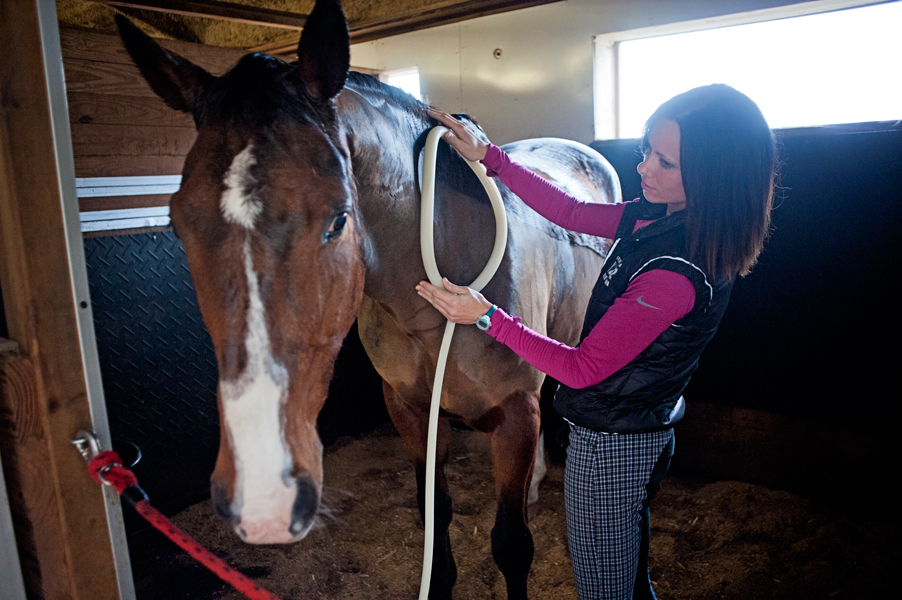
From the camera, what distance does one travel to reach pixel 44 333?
89cm

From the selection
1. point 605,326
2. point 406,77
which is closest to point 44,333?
point 605,326

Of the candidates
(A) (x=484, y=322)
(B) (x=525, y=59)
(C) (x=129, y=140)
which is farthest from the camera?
(B) (x=525, y=59)

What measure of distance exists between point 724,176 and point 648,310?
312 millimetres

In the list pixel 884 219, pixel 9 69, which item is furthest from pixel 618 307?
pixel 884 219

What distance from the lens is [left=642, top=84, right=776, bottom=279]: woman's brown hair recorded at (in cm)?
111

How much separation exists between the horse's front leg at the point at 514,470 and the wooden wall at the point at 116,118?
166cm

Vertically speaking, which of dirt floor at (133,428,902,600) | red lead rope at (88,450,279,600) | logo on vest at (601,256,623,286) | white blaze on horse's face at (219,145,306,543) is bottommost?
dirt floor at (133,428,902,600)

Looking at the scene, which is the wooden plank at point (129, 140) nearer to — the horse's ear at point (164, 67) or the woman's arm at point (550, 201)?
the horse's ear at point (164, 67)

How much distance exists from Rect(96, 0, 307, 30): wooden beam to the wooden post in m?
1.53

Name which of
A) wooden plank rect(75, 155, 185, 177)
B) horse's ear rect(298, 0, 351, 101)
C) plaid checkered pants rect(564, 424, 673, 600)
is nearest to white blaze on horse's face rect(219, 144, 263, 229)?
horse's ear rect(298, 0, 351, 101)

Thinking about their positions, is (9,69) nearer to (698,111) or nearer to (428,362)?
(428,362)

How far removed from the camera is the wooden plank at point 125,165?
198cm

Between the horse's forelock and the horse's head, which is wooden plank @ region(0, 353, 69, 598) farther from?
the horse's forelock

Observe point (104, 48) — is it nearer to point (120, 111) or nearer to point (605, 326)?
point (120, 111)
